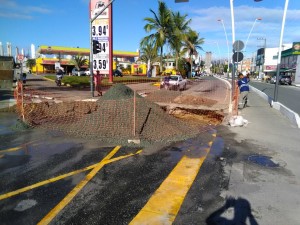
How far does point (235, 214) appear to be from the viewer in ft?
12.6

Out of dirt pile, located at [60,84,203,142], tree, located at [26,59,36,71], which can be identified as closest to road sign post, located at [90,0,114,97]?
dirt pile, located at [60,84,203,142]

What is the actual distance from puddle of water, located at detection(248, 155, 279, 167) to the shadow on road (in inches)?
79.6

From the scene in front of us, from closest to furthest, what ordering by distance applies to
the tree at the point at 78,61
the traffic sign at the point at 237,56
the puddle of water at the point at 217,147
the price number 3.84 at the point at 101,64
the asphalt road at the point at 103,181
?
1. the asphalt road at the point at 103,181
2. the puddle of water at the point at 217,147
3. the traffic sign at the point at 237,56
4. the price number 3.84 at the point at 101,64
5. the tree at the point at 78,61

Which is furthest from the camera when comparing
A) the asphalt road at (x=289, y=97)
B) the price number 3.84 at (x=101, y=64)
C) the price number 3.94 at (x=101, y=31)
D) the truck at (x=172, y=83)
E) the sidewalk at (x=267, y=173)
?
the truck at (x=172, y=83)

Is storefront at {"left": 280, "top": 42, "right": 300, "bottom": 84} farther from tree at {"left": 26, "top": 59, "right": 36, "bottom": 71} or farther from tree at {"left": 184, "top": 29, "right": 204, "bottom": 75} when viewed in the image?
tree at {"left": 26, "top": 59, "right": 36, "bottom": 71}

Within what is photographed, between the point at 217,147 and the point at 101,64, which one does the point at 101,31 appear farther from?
the point at 217,147

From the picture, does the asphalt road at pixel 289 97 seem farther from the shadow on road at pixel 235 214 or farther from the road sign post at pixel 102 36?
the road sign post at pixel 102 36

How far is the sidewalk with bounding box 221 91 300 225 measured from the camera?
4016mm

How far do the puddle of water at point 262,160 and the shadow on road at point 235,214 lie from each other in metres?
2.02

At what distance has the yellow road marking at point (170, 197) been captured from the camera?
12.2 ft

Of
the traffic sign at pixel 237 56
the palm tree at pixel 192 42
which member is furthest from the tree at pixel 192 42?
the traffic sign at pixel 237 56

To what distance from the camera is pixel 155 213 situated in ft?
12.7

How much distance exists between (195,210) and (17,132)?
6.48 metres

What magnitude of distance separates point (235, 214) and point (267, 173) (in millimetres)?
→ 1970
